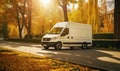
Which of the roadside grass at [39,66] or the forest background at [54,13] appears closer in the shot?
the roadside grass at [39,66]

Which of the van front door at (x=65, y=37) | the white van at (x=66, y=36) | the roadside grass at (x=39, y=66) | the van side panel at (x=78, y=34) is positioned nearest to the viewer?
the roadside grass at (x=39, y=66)

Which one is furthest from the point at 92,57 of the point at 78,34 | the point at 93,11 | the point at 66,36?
the point at 93,11

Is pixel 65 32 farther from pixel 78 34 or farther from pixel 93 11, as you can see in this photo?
pixel 93 11

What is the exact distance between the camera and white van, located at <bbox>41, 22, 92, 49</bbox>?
2636cm

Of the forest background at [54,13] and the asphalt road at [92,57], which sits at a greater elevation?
the forest background at [54,13]

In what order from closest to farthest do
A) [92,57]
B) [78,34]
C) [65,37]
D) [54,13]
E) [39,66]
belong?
[39,66] → [92,57] → [65,37] → [78,34] → [54,13]

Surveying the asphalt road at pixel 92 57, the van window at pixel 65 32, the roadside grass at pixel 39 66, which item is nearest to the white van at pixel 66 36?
the van window at pixel 65 32

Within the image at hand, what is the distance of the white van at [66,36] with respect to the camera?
26359 mm

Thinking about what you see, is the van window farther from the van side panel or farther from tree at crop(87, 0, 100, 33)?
tree at crop(87, 0, 100, 33)

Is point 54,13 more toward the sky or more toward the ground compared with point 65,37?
more toward the sky

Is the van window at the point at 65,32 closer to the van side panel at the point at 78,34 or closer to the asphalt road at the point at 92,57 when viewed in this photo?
the van side panel at the point at 78,34

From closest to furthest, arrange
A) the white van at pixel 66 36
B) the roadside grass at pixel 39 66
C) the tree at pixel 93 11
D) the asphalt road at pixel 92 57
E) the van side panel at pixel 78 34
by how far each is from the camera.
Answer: the roadside grass at pixel 39 66 < the asphalt road at pixel 92 57 < the white van at pixel 66 36 < the van side panel at pixel 78 34 < the tree at pixel 93 11

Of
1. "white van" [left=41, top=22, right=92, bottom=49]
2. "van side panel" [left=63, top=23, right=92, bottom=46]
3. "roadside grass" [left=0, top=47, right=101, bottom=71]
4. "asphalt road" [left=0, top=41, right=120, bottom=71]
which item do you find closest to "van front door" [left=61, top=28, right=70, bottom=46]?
"white van" [left=41, top=22, right=92, bottom=49]

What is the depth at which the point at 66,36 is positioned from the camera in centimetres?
2711
